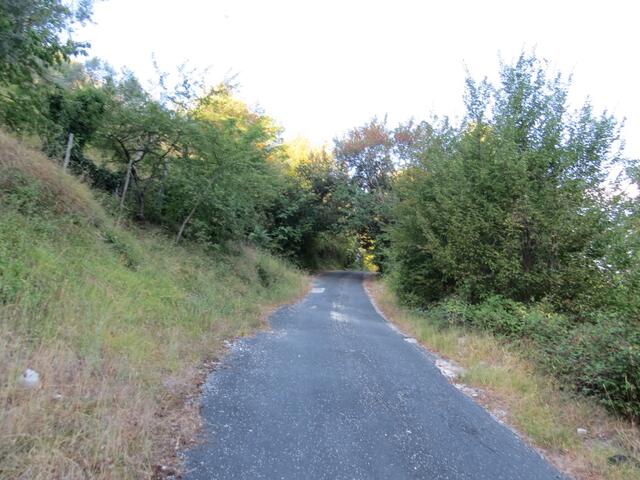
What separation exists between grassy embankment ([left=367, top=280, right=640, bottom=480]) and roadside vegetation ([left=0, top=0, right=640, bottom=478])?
56 mm

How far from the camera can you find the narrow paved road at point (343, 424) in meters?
3.68

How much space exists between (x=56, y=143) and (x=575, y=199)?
38.8 feet

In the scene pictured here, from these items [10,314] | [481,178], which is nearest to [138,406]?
[10,314]

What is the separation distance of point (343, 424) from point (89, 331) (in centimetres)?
297

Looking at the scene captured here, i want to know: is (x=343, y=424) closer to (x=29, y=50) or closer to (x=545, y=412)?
(x=545, y=412)

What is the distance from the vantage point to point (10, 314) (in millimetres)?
4320

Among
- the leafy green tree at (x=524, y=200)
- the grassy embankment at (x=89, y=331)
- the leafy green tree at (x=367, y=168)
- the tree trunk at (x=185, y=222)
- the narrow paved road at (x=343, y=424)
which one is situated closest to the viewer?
the grassy embankment at (x=89, y=331)

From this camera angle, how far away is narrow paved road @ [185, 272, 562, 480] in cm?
368

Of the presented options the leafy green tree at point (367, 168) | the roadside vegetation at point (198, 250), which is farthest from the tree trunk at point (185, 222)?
the leafy green tree at point (367, 168)

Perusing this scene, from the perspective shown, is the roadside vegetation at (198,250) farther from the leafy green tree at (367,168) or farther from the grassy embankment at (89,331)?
the leafy green tree at (367,168)

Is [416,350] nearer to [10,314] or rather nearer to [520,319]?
[520,319]

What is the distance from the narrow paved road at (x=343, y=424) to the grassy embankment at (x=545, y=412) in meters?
0.33

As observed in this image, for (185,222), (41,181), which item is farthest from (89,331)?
(185,222)

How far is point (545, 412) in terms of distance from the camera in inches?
207
